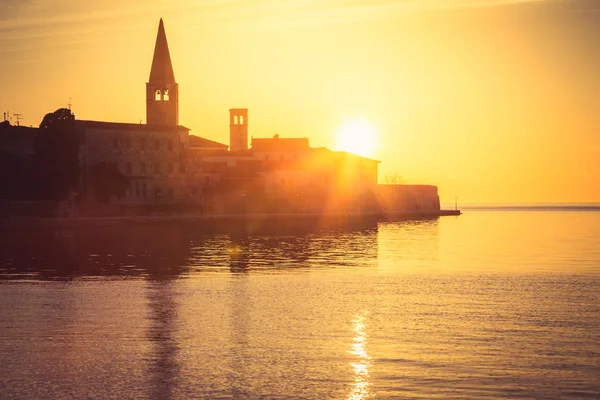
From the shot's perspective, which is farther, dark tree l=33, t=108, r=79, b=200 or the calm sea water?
dark tree l=33, t=108, r=79, b=200

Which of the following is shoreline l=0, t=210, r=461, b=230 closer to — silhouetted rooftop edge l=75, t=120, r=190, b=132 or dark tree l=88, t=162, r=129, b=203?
dark tree l=88, t=162, r=129, b=203

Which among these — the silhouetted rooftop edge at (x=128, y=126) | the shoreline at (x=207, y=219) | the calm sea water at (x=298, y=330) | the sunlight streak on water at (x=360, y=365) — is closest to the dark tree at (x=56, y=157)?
the shoreline at (x=207, y=219)

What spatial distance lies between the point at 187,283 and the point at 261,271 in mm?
5224

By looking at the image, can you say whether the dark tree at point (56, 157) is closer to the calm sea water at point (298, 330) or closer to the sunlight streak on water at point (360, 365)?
the calm sea water at point (298, 330)

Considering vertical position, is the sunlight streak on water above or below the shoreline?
below

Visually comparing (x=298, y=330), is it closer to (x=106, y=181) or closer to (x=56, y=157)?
(x=56, y=157)

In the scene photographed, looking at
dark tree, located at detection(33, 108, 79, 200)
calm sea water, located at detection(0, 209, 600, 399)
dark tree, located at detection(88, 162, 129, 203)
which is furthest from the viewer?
dark tree, located at detection(88, 162, 129, 203)

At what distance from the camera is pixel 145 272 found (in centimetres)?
3272

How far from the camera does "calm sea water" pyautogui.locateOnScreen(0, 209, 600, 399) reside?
1324 cm

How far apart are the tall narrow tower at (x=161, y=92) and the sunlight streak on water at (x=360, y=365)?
277 feet

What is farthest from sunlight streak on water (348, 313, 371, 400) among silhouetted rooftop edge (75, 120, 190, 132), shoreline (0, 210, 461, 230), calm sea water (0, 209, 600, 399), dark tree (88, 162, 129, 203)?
silhouetted rooftop edge (75, 120, 190, 132)

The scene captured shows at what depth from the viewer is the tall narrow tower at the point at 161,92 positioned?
329 feet

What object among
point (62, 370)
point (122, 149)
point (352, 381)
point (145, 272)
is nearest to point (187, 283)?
point (145, 272)

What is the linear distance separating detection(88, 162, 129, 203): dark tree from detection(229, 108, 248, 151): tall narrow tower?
124 feet
